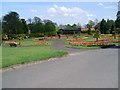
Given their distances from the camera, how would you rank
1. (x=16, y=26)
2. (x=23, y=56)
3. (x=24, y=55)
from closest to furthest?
(x=23, y=56) → (x=24, y=55) → (x=16, y=26)

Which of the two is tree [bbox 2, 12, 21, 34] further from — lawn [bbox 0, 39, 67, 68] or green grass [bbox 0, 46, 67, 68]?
green grass [bbox 0, 46, 67, 68]

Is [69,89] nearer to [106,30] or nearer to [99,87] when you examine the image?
[99,87]

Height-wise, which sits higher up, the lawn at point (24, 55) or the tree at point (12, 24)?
the tree at point (12, 24)

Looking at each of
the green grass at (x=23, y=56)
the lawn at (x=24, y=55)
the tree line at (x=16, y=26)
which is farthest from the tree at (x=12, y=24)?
the green grass at (x=23, y=56)

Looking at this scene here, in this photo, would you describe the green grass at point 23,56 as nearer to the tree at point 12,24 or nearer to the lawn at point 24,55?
the lawn at point 24,55

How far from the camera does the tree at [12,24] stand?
300 ft

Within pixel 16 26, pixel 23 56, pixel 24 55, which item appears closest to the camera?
pixel 23 56

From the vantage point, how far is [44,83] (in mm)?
10570

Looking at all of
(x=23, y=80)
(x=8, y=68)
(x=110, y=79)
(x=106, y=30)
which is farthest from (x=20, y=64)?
(x=106, y=30)

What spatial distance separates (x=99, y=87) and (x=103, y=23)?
105999mm

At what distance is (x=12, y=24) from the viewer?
91875mm

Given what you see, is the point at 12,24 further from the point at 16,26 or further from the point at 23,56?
the point at 23,56

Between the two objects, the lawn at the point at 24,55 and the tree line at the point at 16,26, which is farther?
the tree line at the point at 16,26

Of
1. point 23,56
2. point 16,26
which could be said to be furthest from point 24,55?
point 16,26
